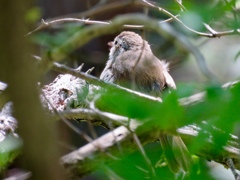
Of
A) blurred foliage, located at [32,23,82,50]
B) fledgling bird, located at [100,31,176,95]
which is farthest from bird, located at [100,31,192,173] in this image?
blurred foliage, located at [32,23,82,50]

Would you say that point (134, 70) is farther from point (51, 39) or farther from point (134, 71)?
point (51, 39)

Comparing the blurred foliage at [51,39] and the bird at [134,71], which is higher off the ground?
the blurred foliage at [51,39]

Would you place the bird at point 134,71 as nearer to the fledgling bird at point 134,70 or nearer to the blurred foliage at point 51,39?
the fledgling bird at point 134,70

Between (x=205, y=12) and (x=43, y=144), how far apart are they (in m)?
0.43

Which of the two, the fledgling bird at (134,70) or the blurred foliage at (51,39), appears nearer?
the blurred foliage at (51,39)

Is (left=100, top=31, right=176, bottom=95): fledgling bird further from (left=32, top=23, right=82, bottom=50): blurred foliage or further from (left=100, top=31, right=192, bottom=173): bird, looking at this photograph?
(left=32, top=23, right=82, bottom=50): blurred foliage

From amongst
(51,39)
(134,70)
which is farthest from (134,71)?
(51,39)

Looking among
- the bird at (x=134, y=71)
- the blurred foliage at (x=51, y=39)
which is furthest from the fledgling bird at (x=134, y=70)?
the blurred foliage at (x=51, y=39)

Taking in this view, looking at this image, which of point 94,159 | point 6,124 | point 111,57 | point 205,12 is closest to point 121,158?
point 94,159

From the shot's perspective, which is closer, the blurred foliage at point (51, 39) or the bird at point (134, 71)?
the blurred foliage at point (51, 39)

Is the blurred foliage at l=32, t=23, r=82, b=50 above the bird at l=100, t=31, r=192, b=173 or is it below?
above

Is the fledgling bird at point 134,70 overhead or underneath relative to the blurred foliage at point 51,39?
underneath

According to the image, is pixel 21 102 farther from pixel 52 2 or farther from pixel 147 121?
pixel 52 2

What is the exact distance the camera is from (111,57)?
3.59 meters
